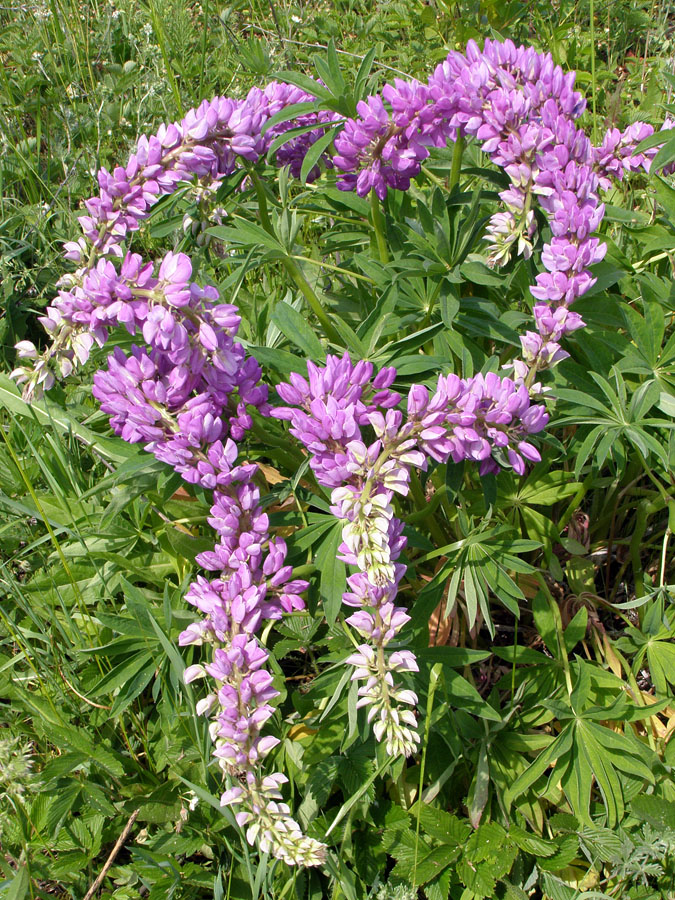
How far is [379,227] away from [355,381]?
31.2 inches

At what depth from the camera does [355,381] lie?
1.76 meters

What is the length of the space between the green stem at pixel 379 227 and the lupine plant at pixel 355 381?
0.01 meters

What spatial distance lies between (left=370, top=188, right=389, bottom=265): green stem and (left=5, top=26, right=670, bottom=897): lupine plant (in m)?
0.01

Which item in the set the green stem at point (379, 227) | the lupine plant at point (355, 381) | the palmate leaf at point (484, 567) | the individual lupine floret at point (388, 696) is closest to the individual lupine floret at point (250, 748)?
the lupine plant at point (355, 381)

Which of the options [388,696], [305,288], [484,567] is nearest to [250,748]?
[388,696]

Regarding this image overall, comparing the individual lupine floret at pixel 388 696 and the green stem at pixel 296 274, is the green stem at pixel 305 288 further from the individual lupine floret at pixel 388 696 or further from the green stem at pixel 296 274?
the individual lupine floret at pixel 388 696

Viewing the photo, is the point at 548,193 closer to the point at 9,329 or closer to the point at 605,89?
the point at 9,329

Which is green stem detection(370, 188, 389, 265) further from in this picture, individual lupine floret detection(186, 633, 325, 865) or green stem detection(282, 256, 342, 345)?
individual lupine floret detection(186, 633, 325, 865)

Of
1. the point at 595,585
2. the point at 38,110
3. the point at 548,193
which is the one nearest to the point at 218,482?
the point at 548,193

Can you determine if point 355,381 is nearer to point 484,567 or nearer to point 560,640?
point 484,567

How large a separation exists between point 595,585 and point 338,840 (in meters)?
1.23

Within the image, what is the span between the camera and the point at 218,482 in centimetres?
176

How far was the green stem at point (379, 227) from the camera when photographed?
7.50 feet

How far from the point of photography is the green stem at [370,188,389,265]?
229 cm
